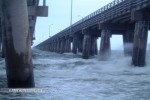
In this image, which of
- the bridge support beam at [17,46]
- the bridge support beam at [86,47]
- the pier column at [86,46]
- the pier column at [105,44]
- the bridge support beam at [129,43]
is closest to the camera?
the bridge support beam at [17,46]

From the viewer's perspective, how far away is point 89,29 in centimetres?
6450

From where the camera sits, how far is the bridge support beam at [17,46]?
13828 millimetres

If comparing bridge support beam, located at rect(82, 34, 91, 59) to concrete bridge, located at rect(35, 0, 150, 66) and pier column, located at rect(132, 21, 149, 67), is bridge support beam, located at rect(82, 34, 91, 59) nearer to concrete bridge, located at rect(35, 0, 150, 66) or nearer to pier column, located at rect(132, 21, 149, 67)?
concrete bridge, located at rect(35, 0, 150, 66)

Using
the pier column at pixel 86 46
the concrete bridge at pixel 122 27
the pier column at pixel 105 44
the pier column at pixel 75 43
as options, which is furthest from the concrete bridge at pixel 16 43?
the pier column at pixel 75 43

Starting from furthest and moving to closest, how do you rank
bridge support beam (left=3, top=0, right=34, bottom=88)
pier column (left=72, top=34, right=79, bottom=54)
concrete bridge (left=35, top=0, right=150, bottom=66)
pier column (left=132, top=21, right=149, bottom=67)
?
1. pier column (left=72, top=34, right=79, bottom=54)
2. concrete bridge (left=35, top=0, right=150, bottom=66)
3. pier column (left=132, top=21, right=149, bottom=67)
4. bridge support beam (left=3, top=0, right=34, bottom=88)

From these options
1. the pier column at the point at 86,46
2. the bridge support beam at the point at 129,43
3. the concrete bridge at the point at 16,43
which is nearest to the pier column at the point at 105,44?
the bridge support beam at the point at 129,43

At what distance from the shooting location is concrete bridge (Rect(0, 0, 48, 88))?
13828 millimetres

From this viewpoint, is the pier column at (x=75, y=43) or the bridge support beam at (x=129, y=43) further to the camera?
the pier column at (x=75, y=43)

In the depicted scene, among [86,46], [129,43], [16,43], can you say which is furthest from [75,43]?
[16,43]

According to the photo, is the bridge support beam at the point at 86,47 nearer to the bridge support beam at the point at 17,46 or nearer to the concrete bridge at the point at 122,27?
the concrete bridge at the point at 122,27

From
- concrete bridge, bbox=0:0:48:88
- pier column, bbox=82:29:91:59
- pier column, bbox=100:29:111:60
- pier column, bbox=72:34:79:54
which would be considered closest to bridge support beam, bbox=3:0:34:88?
concrete bridge, bbox=0:0:48:88

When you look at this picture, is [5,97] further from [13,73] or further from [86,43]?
[86,43]

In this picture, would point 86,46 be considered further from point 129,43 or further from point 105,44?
point 129,43

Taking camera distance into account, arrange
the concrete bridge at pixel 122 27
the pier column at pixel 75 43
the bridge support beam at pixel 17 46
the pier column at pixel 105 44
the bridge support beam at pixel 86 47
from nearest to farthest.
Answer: the bridge support beam at pixel 17 46, the concrete bridge at pixel 122 27, the pier column at pixel 105 44, the bridge support beam at pixel 86 47, the pier column at pixel 75 43
